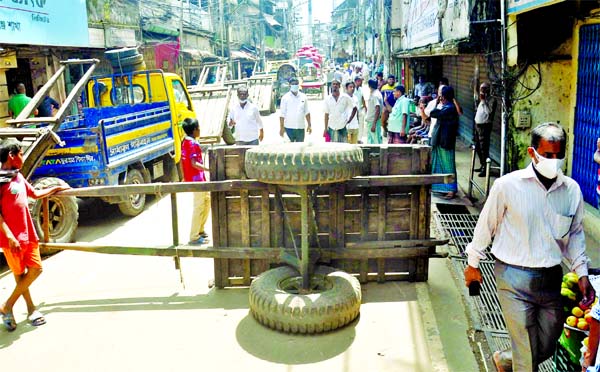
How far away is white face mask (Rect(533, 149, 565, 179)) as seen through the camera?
9.05 ft

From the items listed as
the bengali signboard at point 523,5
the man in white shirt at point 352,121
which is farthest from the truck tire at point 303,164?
the man in white shirt at point 352,121

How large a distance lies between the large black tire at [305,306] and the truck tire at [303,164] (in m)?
0.86

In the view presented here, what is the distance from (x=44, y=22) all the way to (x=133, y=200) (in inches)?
304

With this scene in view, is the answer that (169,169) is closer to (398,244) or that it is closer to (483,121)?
(483,121)

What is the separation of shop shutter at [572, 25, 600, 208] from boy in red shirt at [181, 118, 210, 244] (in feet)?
14.0

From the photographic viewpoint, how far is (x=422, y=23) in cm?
1263

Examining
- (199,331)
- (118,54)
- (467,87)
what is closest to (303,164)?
(199,331)

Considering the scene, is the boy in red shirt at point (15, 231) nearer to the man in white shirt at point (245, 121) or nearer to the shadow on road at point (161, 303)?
the shadow on road at point (161, 303)

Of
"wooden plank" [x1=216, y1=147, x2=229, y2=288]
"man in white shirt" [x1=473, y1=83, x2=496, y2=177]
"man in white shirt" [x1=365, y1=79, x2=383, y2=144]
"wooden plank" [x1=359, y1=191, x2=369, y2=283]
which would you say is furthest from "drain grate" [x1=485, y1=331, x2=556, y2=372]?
"man in white shirt" [x1=365, y1=79, x2=383, y2=144]

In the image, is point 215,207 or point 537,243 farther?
point 215,207

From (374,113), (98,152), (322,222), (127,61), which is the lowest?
(322,222)

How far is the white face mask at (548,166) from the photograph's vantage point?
276 cm

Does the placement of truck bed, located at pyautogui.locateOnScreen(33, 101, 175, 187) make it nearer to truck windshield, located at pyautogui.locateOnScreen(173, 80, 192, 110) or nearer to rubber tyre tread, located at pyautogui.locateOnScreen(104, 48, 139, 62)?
truck windshield, located at pyautogui.locateOnScreen(173, 80, 192, 110)

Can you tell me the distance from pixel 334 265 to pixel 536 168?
7.89ft
